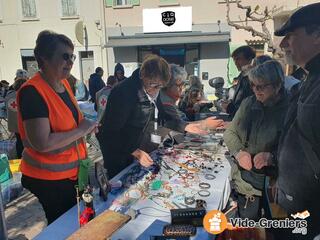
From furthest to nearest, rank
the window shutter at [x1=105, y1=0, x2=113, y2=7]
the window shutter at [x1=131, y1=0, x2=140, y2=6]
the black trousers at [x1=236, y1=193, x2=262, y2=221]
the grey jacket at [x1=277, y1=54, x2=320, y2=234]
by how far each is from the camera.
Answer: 1. the window shutter at [x1=105, y1=0, x2=113, y2=7]
2. the window shutter at [x1=131, y1=0, x2=140, y2=6]
3. the black trousers at [x1=236, y1=193, x2=262, y2=221]
4. the grey jacket at [x1=277, y1=54, x2=320, y2=234]

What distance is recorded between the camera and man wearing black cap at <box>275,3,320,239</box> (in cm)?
131

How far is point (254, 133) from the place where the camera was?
202cm

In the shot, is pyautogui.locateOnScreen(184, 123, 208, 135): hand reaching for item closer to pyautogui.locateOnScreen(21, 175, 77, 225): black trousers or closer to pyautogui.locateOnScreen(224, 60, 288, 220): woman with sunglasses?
pyautogui.locateOnScreen(224, 60, 288, 220): woman with sunglasses

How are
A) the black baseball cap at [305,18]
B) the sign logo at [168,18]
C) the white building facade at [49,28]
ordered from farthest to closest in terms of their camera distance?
the white building facade at [49,28], the sign logo at [168,18], the black baseball cap at [305,18]

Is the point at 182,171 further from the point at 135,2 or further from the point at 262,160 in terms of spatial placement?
the point at 135,2

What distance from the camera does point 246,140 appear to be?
81.8 inches

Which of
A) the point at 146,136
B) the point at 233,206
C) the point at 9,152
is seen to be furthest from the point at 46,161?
the point at 9,152

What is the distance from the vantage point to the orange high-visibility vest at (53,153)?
161 centimetres

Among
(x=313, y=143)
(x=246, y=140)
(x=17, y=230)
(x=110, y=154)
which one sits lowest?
(x=17, y=230)

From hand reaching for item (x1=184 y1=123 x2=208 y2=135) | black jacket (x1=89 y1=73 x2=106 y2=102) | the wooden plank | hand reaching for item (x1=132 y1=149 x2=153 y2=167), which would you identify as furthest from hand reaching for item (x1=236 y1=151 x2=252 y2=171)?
black jacket (x1=89 y1=73 x2=106 y2=102)

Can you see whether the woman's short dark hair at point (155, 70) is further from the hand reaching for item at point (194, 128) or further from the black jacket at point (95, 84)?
the black jacket at point (95, 84)

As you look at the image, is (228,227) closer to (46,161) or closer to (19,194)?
(46,161)

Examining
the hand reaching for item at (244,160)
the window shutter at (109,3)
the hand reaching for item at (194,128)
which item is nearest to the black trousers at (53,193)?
the hand reaching for item at (244,160)

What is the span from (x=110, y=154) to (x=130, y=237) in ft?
3.21
